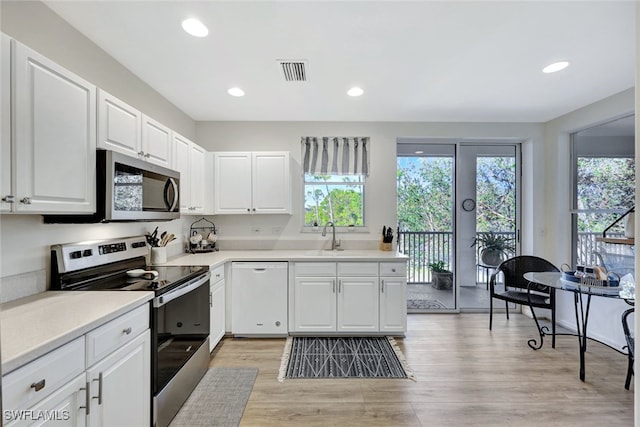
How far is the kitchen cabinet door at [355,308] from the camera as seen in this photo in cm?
318

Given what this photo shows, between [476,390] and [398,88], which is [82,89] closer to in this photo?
[398,88]

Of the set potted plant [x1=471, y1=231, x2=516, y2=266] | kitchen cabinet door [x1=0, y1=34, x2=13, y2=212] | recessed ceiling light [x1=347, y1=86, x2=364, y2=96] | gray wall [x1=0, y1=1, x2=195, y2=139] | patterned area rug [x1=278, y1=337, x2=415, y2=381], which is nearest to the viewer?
kitchen cabinet door [x1=0, y1=34, x2=13, y2=212]

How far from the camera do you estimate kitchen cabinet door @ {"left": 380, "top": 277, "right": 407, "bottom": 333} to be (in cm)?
319

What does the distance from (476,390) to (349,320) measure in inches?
50.3

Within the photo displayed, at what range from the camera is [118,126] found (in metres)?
1.96

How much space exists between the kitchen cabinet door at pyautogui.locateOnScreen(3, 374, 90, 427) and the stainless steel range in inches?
19.5

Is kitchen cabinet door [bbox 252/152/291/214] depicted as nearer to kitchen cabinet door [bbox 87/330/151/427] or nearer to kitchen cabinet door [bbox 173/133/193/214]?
kitchen cabinet door [bbox 173/133/193/214]

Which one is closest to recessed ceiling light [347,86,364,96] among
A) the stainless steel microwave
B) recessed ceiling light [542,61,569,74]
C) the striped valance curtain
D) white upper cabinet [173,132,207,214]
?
the striped valance curtain

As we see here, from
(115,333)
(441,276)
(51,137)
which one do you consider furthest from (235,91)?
(441,276)

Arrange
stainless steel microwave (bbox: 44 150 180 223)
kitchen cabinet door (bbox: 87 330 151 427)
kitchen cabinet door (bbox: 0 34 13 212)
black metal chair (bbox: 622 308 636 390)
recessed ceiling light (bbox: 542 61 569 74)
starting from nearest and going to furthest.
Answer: kitchen cabinet door (bbox: 0 34 13 212)
kitchen cabinet door (bbox: 87 330 151 427)
stainless steel microwave (bbox: 44 150 180 223)
black metal chair (bbox: 622 308 636 390)
recessed ceiling light (bbox: 542 61 569 74)

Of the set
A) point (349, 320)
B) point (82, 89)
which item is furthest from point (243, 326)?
point (82, 89)

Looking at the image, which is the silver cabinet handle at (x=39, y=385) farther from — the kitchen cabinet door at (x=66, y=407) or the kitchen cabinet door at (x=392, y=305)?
the kitchen cabinet door at (x=392, y=305)

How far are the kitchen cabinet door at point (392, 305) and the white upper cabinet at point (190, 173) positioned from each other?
7.11 feet

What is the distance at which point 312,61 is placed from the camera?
2.36 m
